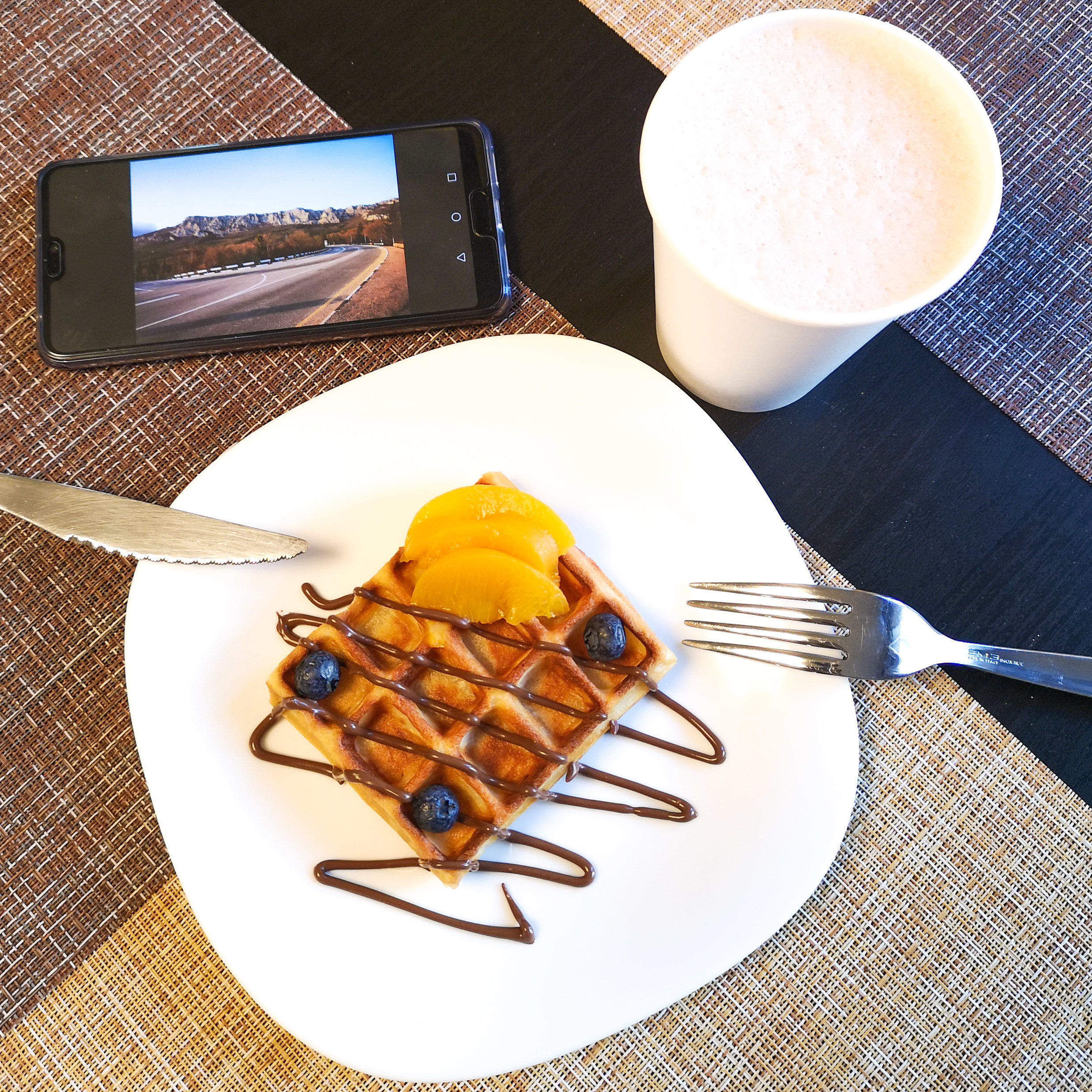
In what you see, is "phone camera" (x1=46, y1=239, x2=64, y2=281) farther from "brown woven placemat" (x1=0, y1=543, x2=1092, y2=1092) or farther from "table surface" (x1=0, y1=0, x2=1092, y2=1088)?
"brown woven placemat" (x1=0, y1=543, x2=1092, y2=1092)

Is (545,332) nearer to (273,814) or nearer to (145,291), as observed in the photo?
(145,291)

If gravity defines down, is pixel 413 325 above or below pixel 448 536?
above

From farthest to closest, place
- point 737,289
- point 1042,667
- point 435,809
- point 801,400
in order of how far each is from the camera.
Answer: point 801,400 < point 1042,667 < point 435,809 < point 737,289

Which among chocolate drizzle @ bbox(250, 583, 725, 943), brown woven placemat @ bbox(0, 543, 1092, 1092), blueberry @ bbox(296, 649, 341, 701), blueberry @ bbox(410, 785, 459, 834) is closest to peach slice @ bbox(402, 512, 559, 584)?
chocolate drizzle @ bbox(250, 583, 725, 943)

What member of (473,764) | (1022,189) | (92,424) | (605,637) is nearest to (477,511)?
(605,637)

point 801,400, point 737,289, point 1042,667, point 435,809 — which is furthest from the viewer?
point 801,400

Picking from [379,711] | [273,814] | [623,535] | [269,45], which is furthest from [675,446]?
[269,45]

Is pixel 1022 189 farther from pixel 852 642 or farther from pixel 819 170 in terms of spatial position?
pixel 852 642
